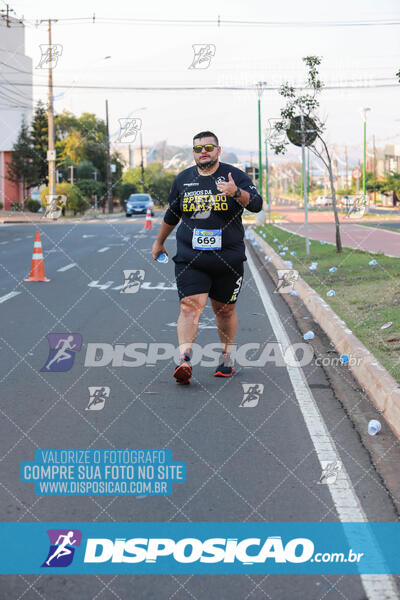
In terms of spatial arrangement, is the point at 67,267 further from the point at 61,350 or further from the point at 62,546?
the point at 62,546

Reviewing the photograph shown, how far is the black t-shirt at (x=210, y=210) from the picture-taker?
6781 millimetres

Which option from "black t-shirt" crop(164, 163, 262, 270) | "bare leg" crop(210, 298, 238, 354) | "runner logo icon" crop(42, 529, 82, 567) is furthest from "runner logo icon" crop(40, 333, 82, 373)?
"runner logo icon" crop(42, 529, 82, 567)

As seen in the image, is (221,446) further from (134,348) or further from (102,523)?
(134,348)

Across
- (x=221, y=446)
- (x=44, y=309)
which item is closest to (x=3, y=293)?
(x=44, y=309)

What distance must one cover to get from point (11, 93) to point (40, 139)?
5.63 m

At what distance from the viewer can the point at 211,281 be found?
7.15 meters

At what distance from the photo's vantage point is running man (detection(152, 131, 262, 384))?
676 centimetres

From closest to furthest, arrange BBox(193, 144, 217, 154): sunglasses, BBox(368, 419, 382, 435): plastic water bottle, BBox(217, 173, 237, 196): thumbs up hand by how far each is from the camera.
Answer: BBox(368, 419, 382, 435): plastic water bottle, BBox(217, 173, 237, 196): thumbs up hand, BBox(193, 144, 217, 154): sunglasses

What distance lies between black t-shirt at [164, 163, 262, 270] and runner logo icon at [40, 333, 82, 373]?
162 cm

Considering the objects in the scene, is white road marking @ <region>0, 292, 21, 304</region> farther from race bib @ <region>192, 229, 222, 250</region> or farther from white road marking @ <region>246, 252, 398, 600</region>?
race bib @ <region>192, 229, 222, 250</region>

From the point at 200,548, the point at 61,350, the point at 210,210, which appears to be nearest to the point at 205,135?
the point at 210,210

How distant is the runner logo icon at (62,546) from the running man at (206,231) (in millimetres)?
2924

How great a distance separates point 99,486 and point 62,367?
3.31 meters

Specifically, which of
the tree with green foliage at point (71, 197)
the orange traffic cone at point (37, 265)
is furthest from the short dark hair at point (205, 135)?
the tree with green foliage at point (71, 197)
